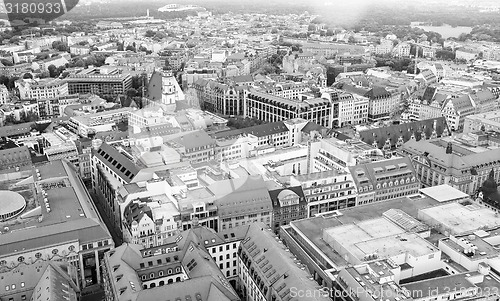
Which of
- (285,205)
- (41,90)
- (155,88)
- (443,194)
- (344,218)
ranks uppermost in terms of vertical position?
(155,88)

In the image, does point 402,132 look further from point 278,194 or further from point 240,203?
point 240,203

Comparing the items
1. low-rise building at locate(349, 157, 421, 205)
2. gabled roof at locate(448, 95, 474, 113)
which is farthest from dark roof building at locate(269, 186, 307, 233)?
gabled roof at locate(448, 95, 474, 113)

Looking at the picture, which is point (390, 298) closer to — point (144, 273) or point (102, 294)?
point (144, 273)

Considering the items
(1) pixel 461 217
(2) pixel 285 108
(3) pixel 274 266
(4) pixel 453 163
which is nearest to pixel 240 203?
(3) pixel 274 266

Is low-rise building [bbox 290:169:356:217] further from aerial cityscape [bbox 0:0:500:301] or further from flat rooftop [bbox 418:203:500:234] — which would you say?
flat rooftop [bbox 418:203:500:234]

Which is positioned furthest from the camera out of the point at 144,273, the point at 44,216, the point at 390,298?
the point at 44,216

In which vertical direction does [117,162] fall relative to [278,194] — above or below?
above

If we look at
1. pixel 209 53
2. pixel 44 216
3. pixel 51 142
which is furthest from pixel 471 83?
pixel 44 216

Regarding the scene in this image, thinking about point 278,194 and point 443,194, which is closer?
point 278,194

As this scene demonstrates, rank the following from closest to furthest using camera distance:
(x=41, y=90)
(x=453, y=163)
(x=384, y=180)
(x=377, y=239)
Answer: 1. (x=377, y=239)
2. (x=384, y=180)
3. (x=453, y=163)
4. (x=41, y=90)
